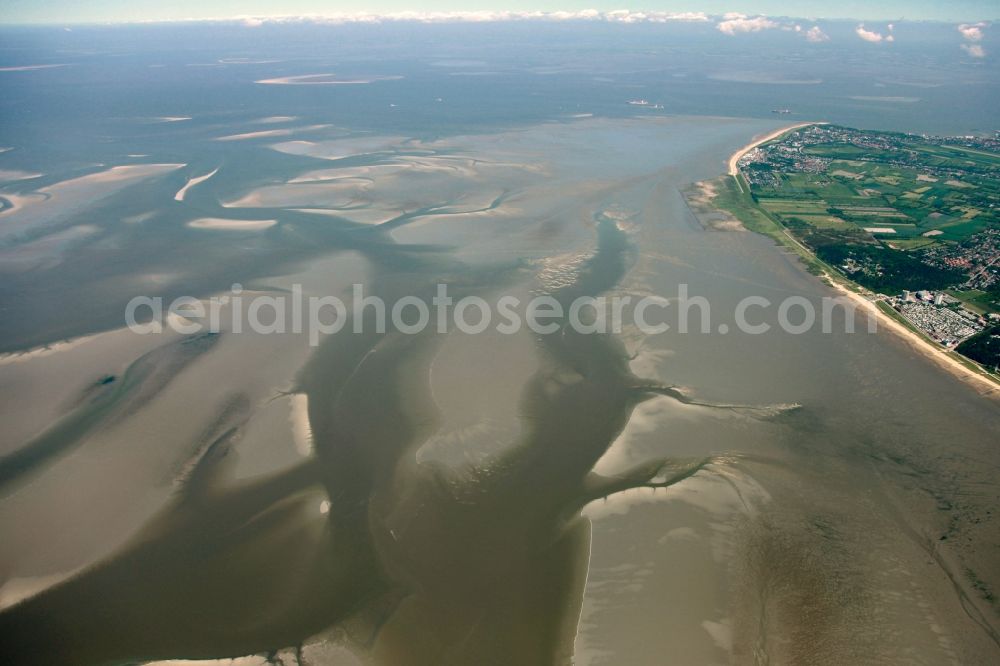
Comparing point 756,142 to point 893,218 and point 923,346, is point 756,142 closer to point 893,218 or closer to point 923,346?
point 893,218

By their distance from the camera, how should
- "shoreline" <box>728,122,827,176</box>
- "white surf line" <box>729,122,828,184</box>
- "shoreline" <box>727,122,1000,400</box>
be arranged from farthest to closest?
"shoreline" <box>728,122,827,176</box>
"white surf line" <box>729,122,828,184</box>
"shoreline" <box>727,122,1000,400</box>

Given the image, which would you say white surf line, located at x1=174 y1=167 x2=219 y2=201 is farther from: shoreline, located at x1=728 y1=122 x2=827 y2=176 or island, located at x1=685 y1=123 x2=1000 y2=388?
shoreline, located at x1=728 y1=122 x2=827 y2=176

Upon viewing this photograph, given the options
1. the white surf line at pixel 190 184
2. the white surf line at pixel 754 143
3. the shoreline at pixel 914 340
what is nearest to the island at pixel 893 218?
the shoreline at pixel 914 340

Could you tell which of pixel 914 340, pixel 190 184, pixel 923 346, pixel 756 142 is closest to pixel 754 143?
pixel 756 142

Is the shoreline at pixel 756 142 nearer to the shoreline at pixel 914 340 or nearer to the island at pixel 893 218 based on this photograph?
the island at pixel 893 218

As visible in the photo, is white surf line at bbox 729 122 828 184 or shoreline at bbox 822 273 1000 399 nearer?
shoreline at bbox 822 273 1000 399

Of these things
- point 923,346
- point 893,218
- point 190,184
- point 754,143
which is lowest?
point 923,346

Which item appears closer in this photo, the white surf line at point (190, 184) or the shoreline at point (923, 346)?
the shoreline at point (923, 346)

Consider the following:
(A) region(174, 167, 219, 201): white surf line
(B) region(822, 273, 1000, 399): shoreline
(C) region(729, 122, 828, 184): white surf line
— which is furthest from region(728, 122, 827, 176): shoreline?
(A) region(174, 167, 219, 201): white surf line

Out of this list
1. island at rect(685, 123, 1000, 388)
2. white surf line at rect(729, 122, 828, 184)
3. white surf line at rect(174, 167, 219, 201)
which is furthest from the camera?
white surf line at rect(729, 122, 828, 184)
